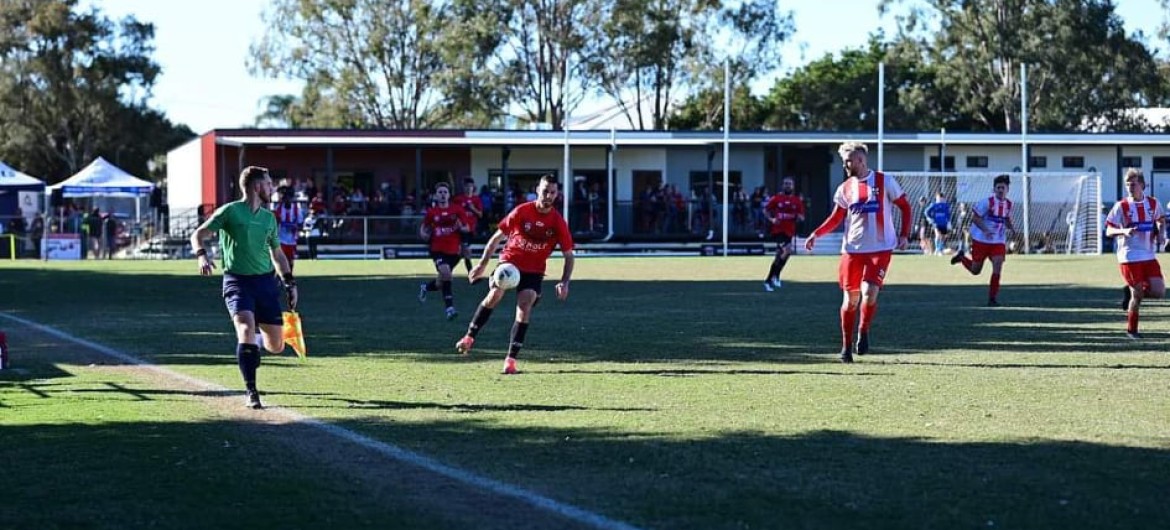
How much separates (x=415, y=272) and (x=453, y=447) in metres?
26.9

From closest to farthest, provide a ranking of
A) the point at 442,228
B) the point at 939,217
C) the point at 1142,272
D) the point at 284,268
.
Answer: the point at 284,268
the point at 1142,272
the point at 442,228
the point at 939,217

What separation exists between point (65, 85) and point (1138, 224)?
7073 centimetres

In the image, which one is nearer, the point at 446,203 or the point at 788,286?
the point at 446,203

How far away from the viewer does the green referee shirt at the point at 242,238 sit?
11.4 meters

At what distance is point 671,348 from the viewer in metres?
15.9

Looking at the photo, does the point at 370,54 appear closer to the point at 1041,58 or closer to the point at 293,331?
the point at 1041,58

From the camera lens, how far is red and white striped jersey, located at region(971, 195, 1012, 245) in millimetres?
22125

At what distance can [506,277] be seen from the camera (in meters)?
13.5

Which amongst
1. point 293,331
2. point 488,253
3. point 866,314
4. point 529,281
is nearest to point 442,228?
point 488,253

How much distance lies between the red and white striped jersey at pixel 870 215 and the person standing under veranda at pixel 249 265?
533cm

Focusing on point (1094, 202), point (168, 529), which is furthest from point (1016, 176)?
point (168, 529)

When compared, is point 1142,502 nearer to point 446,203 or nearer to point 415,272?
point 446,203

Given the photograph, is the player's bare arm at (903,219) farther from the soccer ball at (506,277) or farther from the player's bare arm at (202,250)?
the player's bare arm at (202,250)

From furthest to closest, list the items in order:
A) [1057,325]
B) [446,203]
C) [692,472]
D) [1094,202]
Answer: [1094,202] < [446,203] < [1057,325] < [692,472]
